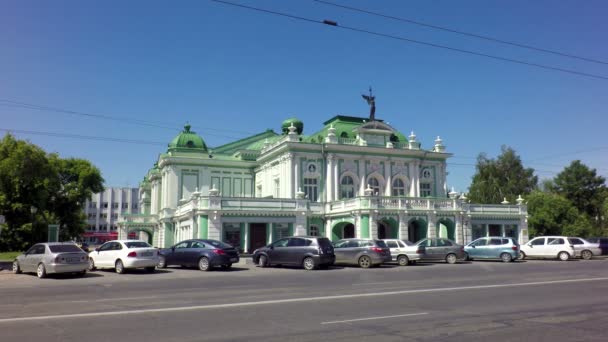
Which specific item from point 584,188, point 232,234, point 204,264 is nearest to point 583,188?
point 584,188

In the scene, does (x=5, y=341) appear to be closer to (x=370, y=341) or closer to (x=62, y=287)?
(x=370, y=341)

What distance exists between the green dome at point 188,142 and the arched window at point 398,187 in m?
20.4

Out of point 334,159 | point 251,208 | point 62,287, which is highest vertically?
point 334,159

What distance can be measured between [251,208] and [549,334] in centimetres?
2933

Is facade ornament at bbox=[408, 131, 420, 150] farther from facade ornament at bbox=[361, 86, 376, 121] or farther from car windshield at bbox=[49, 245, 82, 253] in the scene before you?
car windshield at bbox=[49, 245, 82, 253]

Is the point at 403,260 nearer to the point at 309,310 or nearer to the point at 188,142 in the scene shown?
the point at 309,310

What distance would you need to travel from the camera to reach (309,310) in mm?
11047

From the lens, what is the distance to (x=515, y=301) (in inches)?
482

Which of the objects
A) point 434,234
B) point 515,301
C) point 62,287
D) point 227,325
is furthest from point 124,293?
point 434,234

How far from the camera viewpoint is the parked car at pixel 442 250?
96.5ft

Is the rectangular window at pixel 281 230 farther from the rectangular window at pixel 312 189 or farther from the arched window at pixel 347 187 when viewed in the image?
the arched window at pixel 347 187

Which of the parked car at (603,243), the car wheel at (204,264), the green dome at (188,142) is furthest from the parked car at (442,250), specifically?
the green dome at (188,142)

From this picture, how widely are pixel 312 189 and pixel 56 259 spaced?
26.9 m

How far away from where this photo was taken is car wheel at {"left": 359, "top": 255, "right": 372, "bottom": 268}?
25.9m
